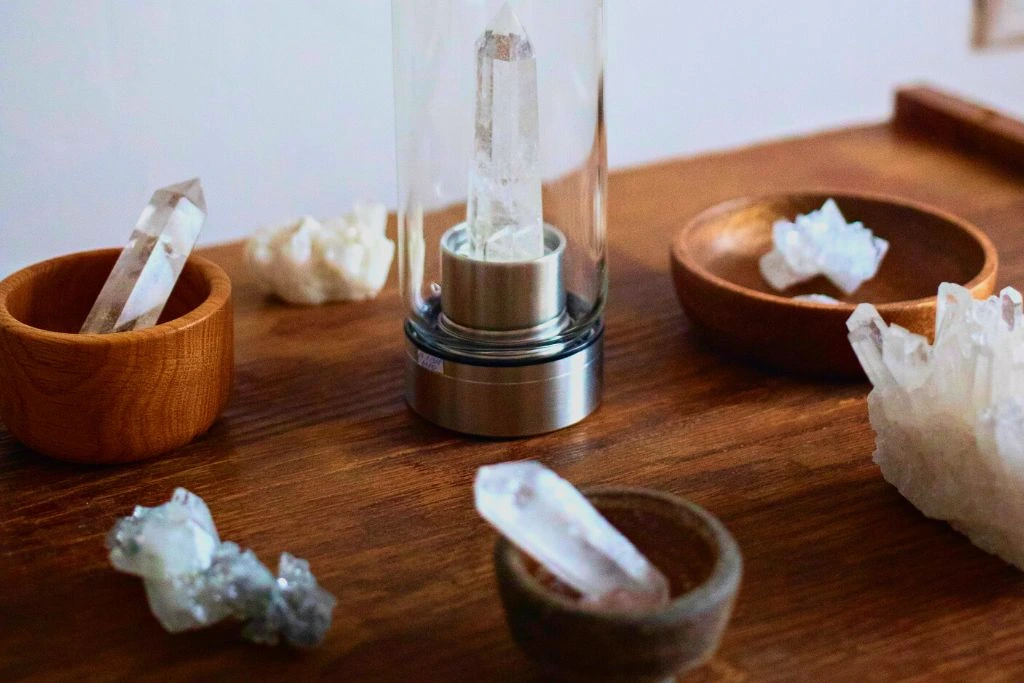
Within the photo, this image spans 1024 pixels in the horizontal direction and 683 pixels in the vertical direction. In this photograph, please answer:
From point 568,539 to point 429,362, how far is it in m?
0.22

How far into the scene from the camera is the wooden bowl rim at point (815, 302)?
2.32ft

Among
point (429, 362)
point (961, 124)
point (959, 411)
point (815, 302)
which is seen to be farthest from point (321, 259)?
point (961, 124)

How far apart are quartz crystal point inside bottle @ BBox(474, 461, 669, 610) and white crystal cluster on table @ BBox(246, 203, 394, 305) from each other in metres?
0.38

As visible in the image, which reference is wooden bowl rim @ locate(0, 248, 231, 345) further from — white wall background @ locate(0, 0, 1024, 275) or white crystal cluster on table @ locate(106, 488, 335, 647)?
white wall background @ locate(0, 0, 1024, 275)

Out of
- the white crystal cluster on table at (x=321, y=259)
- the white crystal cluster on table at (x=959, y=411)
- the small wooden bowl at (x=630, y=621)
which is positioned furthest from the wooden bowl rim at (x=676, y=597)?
the white crystal cluster on table at (x=321, y=259)

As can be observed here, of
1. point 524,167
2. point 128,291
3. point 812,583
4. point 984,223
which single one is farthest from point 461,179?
point 984,223

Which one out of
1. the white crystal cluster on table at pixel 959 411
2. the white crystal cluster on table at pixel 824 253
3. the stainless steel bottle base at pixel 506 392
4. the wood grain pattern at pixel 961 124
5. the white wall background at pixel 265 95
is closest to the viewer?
the white crystal cluster on table at pixel 959 411

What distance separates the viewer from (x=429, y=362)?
687 millimetres

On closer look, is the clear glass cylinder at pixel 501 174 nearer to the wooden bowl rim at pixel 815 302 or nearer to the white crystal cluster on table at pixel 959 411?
the wooden bowl rim at pixel 815 302

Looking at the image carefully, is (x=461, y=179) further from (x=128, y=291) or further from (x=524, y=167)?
(x=128, y=291)

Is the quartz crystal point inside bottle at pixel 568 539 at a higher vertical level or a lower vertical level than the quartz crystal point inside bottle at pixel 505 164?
lower

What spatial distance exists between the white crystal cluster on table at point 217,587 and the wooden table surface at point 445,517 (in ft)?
0.04

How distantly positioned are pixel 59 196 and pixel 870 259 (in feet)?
1.97

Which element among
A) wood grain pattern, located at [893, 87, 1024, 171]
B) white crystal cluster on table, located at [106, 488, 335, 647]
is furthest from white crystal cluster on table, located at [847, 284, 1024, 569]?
wood grain pattern, located at [893, 87, 1024, 171]
